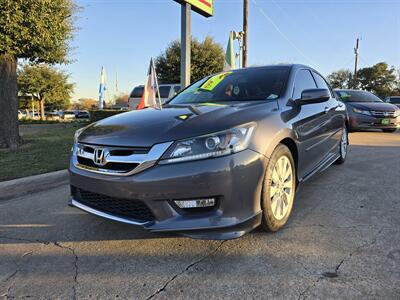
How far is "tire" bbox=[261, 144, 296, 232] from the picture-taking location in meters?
2.87

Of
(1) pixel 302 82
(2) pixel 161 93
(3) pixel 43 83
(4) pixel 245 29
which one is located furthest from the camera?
(3) pixel 43 83

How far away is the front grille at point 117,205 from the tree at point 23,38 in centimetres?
617

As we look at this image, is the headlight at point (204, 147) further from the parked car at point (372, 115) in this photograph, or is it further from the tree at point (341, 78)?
the tree at point (341, 78)

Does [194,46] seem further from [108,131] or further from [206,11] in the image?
[108,131]

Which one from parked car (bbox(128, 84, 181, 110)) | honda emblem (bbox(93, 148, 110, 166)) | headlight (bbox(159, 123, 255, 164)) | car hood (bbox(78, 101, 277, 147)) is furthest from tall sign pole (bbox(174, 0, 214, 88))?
headlight (bbox(159, 123, 255, 164))

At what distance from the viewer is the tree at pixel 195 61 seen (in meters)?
25.9

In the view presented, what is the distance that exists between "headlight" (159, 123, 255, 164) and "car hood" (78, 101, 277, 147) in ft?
0.17

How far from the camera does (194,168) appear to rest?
8.25 ft

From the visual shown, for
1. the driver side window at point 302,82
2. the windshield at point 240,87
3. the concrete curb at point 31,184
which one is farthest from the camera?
the concrete curb at point 31,184

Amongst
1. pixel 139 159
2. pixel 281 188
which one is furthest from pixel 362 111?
pixel 139 159

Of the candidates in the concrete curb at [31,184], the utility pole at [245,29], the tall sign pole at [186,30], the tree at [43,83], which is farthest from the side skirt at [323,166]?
the tree at [43,83]

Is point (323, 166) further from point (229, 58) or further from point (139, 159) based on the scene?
point (229, 58)

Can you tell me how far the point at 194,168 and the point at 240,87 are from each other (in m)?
1.77

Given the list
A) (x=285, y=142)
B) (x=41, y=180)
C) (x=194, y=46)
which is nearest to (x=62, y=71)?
(x=194, y=46)
